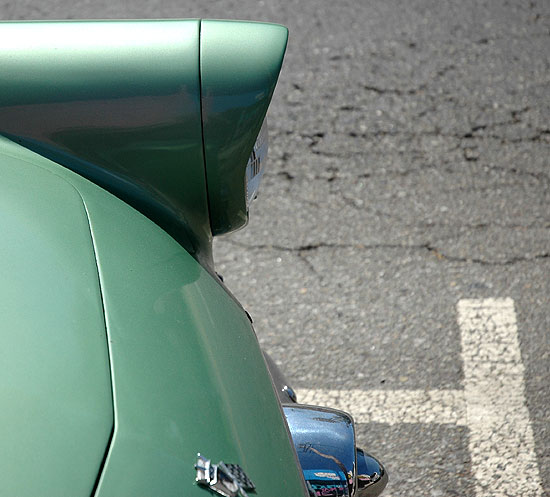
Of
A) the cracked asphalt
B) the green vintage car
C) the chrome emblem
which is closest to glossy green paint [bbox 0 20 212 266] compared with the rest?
the green vintage car

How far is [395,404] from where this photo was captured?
7.89 feet

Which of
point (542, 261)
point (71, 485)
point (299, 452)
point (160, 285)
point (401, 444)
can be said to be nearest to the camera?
point (71, 485)

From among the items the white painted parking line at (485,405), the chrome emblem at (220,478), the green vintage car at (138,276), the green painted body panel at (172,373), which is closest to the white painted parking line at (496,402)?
the white painted parking line at (485,405)

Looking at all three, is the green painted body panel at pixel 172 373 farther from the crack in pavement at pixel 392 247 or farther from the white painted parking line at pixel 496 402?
the crack in pavement at pixel 392 247

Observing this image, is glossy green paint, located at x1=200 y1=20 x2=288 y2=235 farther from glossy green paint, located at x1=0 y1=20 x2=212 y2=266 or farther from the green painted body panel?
the green painted body panel

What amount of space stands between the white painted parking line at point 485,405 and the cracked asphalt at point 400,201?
0.11 ft

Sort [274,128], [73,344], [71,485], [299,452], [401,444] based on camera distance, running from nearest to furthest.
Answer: [71,485]
[73,344]
[299,452]
[401,444]
[274,128]

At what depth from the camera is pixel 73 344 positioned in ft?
3.65

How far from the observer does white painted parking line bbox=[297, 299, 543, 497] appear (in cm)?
220

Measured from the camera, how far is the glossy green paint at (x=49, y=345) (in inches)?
38.3

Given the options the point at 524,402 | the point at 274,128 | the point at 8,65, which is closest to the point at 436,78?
the point at 274,128

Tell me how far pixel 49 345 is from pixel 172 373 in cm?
18

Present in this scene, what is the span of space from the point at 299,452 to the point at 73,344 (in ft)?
1.64

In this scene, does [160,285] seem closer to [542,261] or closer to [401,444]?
[401,444]
